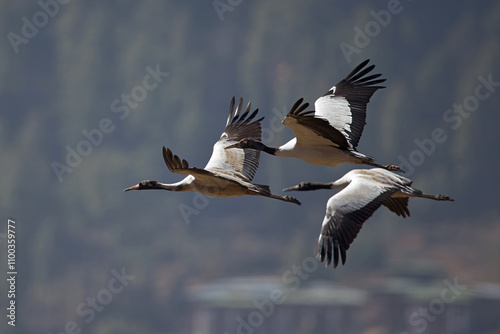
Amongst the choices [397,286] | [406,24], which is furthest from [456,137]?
[397,286]

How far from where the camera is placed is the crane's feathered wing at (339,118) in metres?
14.2

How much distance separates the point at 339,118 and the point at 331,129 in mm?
1804

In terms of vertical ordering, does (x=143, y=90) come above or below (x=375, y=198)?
above

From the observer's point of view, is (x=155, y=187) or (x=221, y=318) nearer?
(x=155, y=187)

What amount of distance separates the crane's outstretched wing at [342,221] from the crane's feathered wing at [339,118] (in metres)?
1.17

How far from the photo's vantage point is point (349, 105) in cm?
1647

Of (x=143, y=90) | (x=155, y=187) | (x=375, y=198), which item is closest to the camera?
(x=375, y=198)

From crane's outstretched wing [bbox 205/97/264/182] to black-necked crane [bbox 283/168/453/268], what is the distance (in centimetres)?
221

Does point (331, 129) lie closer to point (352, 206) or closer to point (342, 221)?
point (352, 206)

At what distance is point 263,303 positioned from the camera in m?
55.2

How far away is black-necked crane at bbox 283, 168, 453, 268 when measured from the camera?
13.4 metres

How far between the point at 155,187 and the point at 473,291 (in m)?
41.4

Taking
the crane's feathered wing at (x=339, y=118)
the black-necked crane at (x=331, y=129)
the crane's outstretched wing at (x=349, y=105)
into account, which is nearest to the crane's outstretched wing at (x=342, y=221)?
the black-necked crane at (x=331, y=129)

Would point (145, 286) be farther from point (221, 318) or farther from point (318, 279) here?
point (318, 279)
